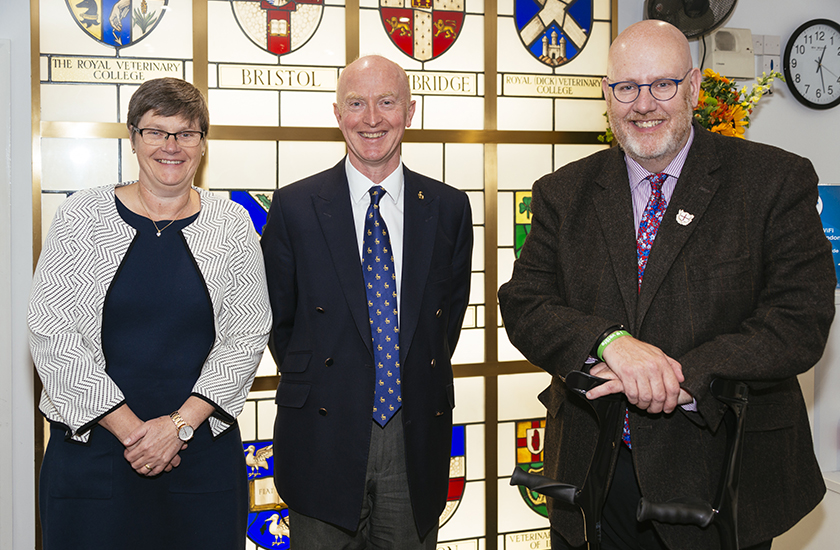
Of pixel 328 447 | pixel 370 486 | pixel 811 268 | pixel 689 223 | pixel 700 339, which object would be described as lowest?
pixel 370 486

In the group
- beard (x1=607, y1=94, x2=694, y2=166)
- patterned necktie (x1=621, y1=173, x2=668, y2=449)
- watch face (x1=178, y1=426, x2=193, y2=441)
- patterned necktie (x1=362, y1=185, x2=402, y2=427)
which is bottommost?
watch face (x1=178, y1=426, x2=193, y2=441)

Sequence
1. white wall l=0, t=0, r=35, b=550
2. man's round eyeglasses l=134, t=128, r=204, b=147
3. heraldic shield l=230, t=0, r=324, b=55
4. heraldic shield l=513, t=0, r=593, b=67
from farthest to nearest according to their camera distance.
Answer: heraldic shield l=513, t=0, r=593, b=67 → heraldic shield l=230, t=0, r=324, b=55 → white wall l=0, t=0, r=35, b=550 → man's round eyeglasses l=134, t=128, r=204, b=147

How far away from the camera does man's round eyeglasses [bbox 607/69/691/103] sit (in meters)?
1.50

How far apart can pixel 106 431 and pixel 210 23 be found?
2.10m

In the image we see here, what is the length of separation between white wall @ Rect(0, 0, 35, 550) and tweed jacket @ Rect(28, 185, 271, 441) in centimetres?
136

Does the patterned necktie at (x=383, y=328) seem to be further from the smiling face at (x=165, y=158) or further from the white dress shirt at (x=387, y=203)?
the smiling face at (x=165, y=158)

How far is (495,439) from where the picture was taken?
332cm

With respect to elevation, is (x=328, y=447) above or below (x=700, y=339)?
below

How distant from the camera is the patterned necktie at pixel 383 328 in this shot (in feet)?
5.97

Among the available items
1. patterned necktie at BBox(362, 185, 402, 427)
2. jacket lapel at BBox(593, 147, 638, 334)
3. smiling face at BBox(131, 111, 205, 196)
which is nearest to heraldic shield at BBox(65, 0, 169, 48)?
smiling face at BBox(131, 111, 205, 196)

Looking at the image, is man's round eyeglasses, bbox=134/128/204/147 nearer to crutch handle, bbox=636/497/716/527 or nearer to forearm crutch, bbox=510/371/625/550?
forearm crutch, bbox=510/371/625/550

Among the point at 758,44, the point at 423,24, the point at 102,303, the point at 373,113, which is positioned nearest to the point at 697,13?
the point at 758,44

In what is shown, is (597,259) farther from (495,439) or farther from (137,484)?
(495,439)

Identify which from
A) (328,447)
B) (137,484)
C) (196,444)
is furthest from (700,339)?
(137,484)
